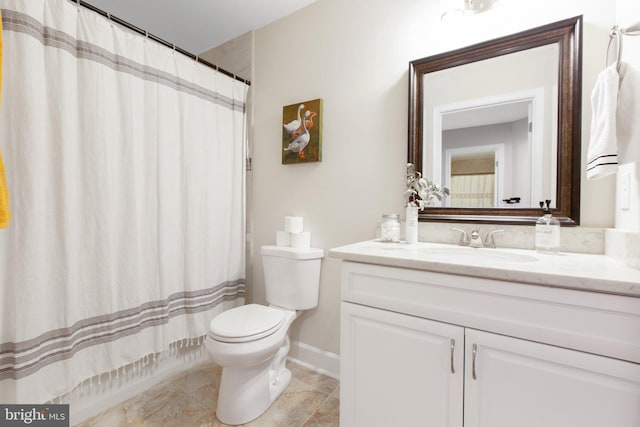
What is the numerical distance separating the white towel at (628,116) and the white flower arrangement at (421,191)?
636mm

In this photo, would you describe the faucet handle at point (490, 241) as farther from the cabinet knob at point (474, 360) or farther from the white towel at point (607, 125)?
the cabinet knob at point (474, 360)

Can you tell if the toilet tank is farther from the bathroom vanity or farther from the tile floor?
the bathroom vanity

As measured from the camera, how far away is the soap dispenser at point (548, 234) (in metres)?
1.14

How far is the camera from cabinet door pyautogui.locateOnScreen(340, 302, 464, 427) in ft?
3.07

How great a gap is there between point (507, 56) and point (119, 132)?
188cm

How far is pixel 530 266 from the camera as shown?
34.4 inches

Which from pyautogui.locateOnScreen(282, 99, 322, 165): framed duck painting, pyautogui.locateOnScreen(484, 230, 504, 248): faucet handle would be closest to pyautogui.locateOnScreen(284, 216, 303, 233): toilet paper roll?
pyautogui.locateOnScreen(282, 99, 322, 165): framed duck painting

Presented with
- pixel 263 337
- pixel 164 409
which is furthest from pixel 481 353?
pixel 164 409

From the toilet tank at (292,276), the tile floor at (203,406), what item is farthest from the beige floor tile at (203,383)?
the toilet tank at (292,276)

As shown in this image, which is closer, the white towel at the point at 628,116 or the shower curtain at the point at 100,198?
the white towel at the point at 628,116

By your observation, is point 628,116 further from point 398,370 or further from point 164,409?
point 164,409

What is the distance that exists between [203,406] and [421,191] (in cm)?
159

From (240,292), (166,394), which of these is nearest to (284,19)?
(240,292)

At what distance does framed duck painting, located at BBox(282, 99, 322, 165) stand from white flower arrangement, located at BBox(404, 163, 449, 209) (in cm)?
60
